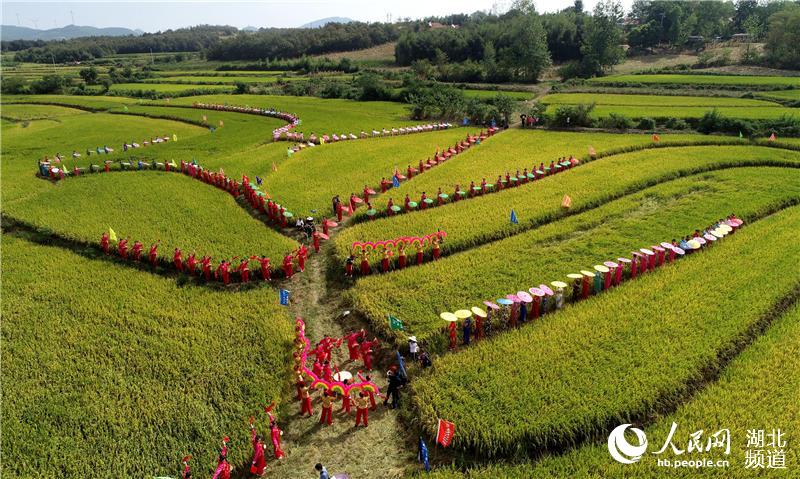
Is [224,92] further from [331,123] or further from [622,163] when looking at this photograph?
[622,163]

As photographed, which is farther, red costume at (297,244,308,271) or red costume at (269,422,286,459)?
red costume at (297,244,308,271)

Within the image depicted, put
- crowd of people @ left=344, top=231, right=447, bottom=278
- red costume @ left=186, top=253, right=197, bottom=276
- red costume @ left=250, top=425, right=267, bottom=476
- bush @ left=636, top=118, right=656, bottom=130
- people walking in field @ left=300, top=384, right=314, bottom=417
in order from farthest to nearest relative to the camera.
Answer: bush @ left=636, top=118, right=656, bottom=130 → red costume @ left=186, top=253, right=197, bottom=276 → crowd of people @ left=344, top=231, right=447, bottom=278 → people walking in field @ left=300, top=384, right=314, bottom=417 → red costume @ left=250, top=425, right=267, bottom=476

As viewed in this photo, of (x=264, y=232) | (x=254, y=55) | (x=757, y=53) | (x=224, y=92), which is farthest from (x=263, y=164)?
(x=254, y=55)

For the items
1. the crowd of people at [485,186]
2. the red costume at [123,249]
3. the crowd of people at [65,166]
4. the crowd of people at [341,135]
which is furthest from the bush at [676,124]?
the crowd of people at [65,166]

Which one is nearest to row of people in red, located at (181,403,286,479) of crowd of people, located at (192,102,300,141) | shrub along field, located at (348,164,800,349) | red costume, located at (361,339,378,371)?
red costume, located at (361,339,378,371)

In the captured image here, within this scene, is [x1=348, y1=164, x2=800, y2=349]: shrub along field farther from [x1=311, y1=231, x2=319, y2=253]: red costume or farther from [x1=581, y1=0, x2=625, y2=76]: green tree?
[x1=581, y1=0, x2=625, y2=76]: green tree

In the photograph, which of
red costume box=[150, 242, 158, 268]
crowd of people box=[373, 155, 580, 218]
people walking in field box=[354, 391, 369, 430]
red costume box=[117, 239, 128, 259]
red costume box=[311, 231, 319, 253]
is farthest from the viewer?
crowd of people box=[373, 155, 580, 218]

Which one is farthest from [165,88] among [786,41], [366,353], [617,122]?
[786,41]
